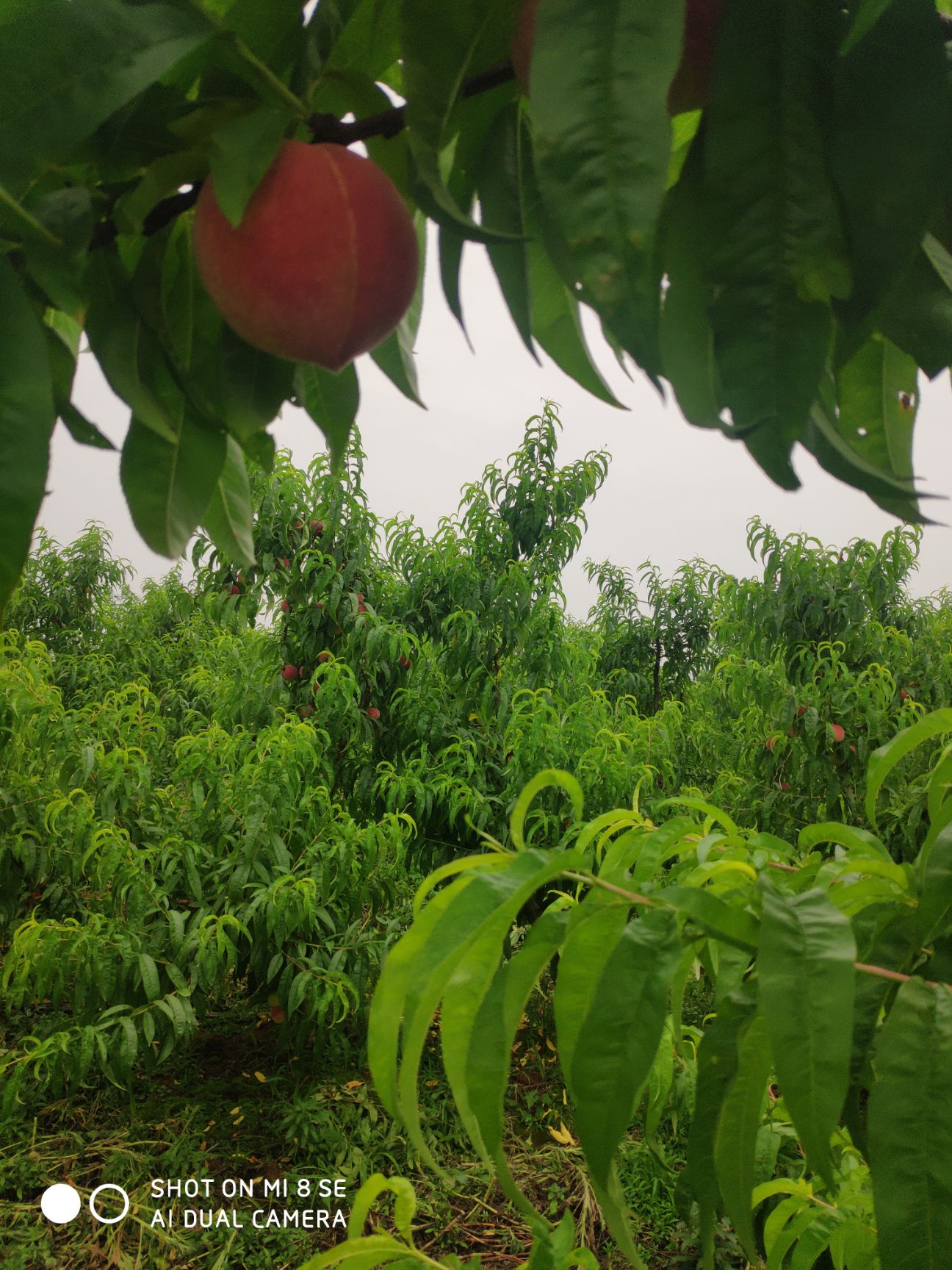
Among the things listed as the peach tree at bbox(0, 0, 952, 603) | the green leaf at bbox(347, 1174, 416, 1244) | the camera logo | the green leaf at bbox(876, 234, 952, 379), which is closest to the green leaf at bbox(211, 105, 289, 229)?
the peach tree at bbox(0, 0, 952, 603)

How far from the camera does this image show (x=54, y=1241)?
1.77 meters

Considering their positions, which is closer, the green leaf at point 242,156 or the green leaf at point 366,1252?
the green leaf at point 242,156

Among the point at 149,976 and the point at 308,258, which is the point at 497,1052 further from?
the point at 149,976

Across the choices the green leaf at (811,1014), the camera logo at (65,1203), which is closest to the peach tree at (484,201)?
the green leaf at (811,1014)

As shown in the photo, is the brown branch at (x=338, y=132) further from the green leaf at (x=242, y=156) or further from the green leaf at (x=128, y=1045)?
the green leaf at (x=128, y=1045)

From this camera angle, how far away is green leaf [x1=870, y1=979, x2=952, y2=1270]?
220mm

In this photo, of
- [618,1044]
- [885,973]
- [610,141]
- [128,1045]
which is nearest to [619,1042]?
[618,1044]

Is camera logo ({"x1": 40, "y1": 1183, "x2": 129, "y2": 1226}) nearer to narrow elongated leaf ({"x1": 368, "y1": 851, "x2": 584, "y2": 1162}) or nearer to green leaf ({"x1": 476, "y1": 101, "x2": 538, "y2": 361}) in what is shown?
narrow elongated leaf ({"x1": 368, "y1": 851, "x2": 584, "y2": 1162})

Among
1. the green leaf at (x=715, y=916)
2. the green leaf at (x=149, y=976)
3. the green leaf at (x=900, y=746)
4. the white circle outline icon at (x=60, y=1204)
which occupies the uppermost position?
the green leaf at (x=900, y=746)

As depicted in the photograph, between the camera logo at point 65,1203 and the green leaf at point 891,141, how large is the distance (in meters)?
2.10

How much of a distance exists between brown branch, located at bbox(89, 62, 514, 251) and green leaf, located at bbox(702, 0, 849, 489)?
5 cm

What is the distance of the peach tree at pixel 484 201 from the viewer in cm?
14

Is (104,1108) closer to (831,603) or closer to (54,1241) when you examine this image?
(54,1241)

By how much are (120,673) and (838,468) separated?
14.2 ft
